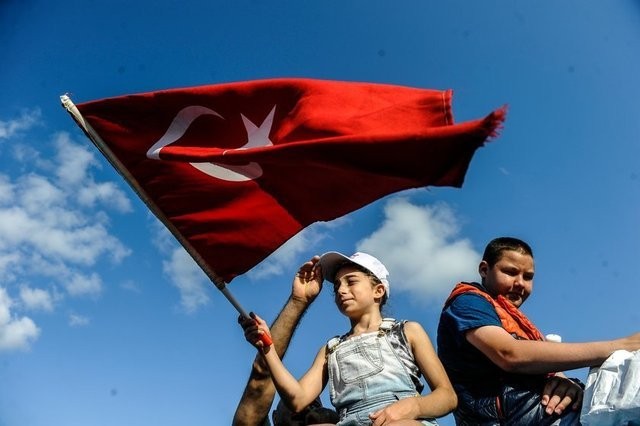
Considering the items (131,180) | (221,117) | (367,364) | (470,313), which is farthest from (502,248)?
(131,180)

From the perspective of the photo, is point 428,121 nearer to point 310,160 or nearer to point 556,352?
point 310,160

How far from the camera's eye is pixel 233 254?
4.83 metres

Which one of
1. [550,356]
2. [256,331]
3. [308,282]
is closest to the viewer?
[550,356]

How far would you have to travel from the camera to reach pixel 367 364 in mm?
4000

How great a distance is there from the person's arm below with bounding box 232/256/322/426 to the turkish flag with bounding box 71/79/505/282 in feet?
1.06

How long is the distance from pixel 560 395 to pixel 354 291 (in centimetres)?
131

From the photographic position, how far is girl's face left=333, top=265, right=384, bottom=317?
14.3 ft

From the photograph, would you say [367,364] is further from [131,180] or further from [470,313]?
[131,180]

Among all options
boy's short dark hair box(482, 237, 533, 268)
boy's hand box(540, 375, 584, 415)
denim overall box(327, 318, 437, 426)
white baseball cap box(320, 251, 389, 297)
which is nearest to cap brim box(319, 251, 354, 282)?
white baseball cap box(320, 251, 389, 297)

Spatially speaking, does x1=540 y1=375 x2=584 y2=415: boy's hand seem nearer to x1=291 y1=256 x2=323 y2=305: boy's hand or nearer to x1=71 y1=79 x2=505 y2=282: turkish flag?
x1=71 y1=79 x2=505 y2=282: turkish flag

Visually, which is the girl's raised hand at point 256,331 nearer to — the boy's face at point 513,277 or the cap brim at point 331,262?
the cap brim at point 331,262

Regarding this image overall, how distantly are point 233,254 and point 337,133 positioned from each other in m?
1.16

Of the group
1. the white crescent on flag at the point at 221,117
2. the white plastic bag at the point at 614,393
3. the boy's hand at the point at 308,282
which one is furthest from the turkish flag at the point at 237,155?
the white plastic bag at the point at 614,393

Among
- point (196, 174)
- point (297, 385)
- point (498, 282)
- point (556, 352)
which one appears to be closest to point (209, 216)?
point (196, 174)
